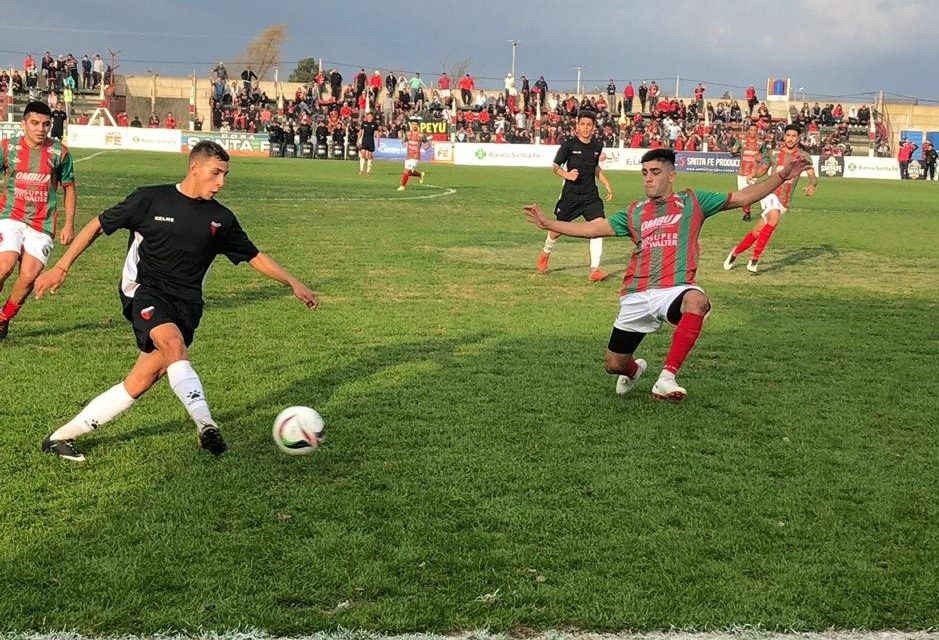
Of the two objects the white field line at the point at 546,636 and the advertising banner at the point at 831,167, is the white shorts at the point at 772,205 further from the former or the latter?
the advertising banner at the point at 831,167

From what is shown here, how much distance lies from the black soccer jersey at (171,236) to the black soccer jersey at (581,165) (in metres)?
8.22

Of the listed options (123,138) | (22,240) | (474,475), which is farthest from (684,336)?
(123,138)

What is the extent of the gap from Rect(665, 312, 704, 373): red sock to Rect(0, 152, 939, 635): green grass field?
13.3 inches

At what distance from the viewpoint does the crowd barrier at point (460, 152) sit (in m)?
48.0

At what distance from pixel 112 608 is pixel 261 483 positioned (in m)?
1.49

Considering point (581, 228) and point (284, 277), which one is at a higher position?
point (581, 228)

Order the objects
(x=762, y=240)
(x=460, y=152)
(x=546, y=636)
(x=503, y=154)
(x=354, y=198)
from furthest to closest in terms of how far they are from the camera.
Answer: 1. (x=503, y=154)
2. (x=460, y=152)
3. (x=354, y=198)
4. (x=762, y=240)
5. (x=546, y=636)

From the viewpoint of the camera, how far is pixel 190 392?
5.50m

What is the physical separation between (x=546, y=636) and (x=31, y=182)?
7196 millimetres

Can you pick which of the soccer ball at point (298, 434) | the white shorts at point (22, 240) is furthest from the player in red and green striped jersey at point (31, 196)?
the soccer ball at point (298, 434)

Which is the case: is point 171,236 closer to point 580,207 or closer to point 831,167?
point 580,207

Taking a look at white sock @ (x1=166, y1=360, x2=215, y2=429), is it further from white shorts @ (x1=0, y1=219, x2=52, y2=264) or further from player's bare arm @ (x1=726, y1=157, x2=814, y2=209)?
white shorts @ (x1=0, y1=219, x2=52, y2=264)

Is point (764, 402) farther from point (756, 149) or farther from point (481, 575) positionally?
point (756, 149)

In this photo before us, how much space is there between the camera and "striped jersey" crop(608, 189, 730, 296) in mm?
7324
